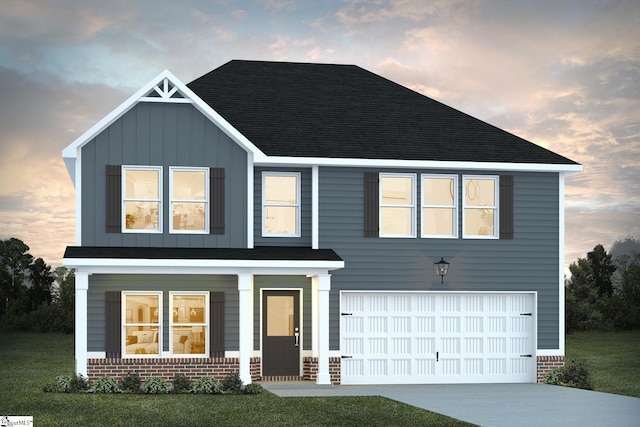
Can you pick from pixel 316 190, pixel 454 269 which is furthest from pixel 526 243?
pixel 316 190

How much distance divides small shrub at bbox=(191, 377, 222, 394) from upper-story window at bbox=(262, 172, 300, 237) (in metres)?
4.02

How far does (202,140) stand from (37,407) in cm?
756

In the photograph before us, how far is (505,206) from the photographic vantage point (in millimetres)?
25125

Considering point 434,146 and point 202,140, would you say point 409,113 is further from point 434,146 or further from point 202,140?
point 202,140

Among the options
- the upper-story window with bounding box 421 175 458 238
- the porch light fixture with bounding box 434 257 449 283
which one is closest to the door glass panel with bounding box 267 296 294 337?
the porch light fixture with bounding box 434 257 449 283

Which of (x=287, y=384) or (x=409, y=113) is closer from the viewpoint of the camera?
(x=287, y=384)

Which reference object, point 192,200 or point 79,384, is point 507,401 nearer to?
point 192,200

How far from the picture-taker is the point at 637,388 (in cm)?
2889

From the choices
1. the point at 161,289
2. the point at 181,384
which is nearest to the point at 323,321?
the point at 181,384

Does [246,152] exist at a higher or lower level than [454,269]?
higher

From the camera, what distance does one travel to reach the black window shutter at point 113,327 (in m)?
23.1

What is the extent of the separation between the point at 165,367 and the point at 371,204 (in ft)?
20.5

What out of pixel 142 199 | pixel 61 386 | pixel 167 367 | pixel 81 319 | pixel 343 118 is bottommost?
pixel 61 386

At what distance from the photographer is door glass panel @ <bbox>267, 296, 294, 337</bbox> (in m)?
24.1
